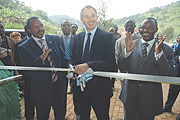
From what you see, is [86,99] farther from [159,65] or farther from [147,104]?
[159,65]

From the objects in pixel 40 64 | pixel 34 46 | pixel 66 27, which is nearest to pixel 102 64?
pixel 40 64

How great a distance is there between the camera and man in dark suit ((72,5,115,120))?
73.1 inches

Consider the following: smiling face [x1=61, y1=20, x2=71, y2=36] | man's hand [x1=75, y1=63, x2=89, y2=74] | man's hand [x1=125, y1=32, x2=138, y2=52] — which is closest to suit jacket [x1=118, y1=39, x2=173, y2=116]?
man's hand [x1=125, y1=32, x2=138, y2=52]

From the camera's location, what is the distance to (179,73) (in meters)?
3.22

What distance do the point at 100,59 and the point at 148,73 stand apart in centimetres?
71

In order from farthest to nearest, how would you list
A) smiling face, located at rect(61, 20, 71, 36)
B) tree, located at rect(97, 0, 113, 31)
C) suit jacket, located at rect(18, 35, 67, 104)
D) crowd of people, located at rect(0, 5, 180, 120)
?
tree, located at rect(97, 0, 113, 31) < smiling face, located at rect(61, 20, 71, 36) < suit jacket, located at rect(18, 35, 67, 104) < crowd of people, located at rect(0, 5, 180, 120)

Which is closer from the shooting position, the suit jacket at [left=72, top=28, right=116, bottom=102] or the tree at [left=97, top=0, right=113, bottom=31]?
the suit jacket at [left=72, top=28, right=116, bottom=102]

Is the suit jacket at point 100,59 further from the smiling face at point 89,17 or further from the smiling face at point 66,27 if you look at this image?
the smiling face at point 66,27

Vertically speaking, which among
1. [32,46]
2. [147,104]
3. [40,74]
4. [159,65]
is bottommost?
[147,104]

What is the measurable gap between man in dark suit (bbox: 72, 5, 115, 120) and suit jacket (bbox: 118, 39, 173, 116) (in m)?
0.28

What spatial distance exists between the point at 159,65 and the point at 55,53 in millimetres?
1651

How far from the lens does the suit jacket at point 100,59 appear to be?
1.86 metres

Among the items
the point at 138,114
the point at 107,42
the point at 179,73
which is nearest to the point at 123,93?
the point at 138,114

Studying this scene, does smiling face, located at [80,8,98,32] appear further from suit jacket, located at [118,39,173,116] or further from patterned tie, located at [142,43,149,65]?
patterned tie, located at [142,43,149,65]
